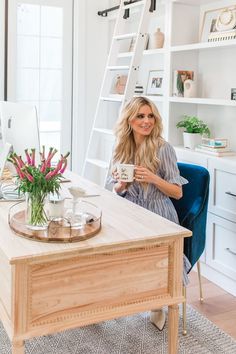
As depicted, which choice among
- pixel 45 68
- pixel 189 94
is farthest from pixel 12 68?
pixel 189 94

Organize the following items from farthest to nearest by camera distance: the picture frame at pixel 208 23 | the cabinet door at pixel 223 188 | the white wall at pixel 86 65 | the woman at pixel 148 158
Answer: the white wall at pixel 86 65
the picture frame at pixel 208 23
the cabinet door at pixel 223 188
the woman at pixel 148 158

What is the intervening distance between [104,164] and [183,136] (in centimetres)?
68

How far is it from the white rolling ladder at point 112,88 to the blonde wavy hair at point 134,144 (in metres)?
0.97

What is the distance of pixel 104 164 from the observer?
12.0 ft

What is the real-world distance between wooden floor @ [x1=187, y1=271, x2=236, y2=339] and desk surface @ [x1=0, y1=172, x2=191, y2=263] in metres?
0.93

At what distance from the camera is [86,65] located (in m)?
4.25

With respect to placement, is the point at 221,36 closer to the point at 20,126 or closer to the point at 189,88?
the point at 189,88

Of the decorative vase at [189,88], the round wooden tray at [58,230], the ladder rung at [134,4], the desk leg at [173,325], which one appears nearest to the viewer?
the round wooden tray at [58,230]

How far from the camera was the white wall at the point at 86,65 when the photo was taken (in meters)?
4.18

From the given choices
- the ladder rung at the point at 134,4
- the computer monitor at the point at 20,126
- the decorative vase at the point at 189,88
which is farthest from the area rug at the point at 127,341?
the ladder rung at the point at 134,4

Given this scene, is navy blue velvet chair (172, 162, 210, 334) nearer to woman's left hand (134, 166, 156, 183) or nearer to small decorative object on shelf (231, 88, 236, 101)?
woman's left hand (134, 166, 156, 183)

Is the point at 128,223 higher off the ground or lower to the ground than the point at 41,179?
lower

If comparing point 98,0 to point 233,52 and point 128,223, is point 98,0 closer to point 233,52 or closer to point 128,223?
point 233,52

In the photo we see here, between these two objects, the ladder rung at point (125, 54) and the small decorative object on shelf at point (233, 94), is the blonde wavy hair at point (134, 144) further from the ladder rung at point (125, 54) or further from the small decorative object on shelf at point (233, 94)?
the ladder rung at point (125, 54)
